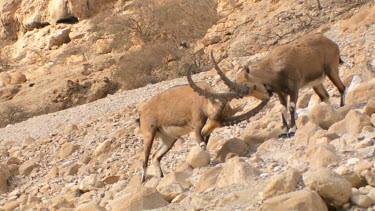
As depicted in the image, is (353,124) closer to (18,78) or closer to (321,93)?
(321,93)

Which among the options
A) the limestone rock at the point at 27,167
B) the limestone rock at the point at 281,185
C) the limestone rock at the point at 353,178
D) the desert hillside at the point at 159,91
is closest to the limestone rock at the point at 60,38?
the desert hillside at the point at 159,91

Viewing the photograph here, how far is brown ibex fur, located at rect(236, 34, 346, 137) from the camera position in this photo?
8.14 metres

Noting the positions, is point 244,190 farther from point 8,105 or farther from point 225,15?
point 8,105

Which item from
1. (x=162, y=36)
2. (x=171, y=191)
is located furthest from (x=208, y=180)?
(x=162, y=36)

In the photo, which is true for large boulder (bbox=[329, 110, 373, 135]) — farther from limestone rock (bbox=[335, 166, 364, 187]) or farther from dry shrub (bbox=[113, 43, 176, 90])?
dry shrub (bbox=[113, 43, 176, 90])

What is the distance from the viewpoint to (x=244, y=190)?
17.4 ft

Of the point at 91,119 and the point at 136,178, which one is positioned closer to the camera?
the point at 136,178

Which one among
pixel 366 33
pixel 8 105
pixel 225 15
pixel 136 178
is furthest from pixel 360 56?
pixel 8 105

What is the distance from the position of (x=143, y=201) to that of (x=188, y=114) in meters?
2.67

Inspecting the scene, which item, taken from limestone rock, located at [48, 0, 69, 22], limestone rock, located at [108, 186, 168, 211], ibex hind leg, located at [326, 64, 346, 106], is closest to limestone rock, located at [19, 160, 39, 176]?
ibex hind leg, located at [326, 64, 346, 106]

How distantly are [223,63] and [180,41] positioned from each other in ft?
23.5

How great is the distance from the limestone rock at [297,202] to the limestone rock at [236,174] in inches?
43.4

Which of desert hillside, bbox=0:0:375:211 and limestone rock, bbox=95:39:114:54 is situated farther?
limestone rock, bbox=95:39:114:54

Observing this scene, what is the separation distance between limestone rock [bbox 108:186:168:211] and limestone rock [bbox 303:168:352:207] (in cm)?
152
